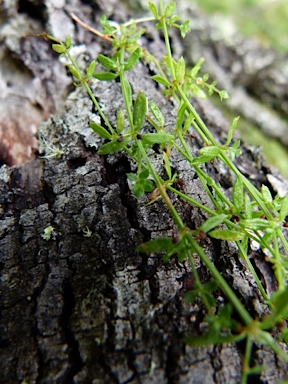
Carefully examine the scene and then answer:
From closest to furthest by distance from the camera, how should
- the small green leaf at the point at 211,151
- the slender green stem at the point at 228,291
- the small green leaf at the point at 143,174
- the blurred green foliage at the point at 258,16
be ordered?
the slender green stem at the point at 228,291, the small green leaf at the point at 143,174, the small green leaf at the point at 211,151, the blurred green foliage at the point at 258,16

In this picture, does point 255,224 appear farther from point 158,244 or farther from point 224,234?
point 158,244

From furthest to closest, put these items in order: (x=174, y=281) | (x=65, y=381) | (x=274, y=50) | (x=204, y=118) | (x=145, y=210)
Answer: (x=274, y=50) → (x=204, y=118) → (x=145, y=210) → (x=174, y=281) → (x=65, y=381)

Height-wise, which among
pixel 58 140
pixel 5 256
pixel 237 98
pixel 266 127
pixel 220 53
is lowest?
pixel 5 256

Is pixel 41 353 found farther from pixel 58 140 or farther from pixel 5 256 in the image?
pixel 58 140

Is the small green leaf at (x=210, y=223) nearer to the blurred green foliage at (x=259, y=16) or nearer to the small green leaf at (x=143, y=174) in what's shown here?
the small green leaf at (x=143, y=174)

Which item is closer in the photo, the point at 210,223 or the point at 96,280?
the point at 210,223

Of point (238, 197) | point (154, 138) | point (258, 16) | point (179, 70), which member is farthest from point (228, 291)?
point (258, 16)

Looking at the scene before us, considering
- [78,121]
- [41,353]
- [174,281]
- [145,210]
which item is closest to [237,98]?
[78,121]

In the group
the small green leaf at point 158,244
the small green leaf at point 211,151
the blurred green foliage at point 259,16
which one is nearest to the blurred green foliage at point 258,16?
the blurred green foliage at point 259,16
